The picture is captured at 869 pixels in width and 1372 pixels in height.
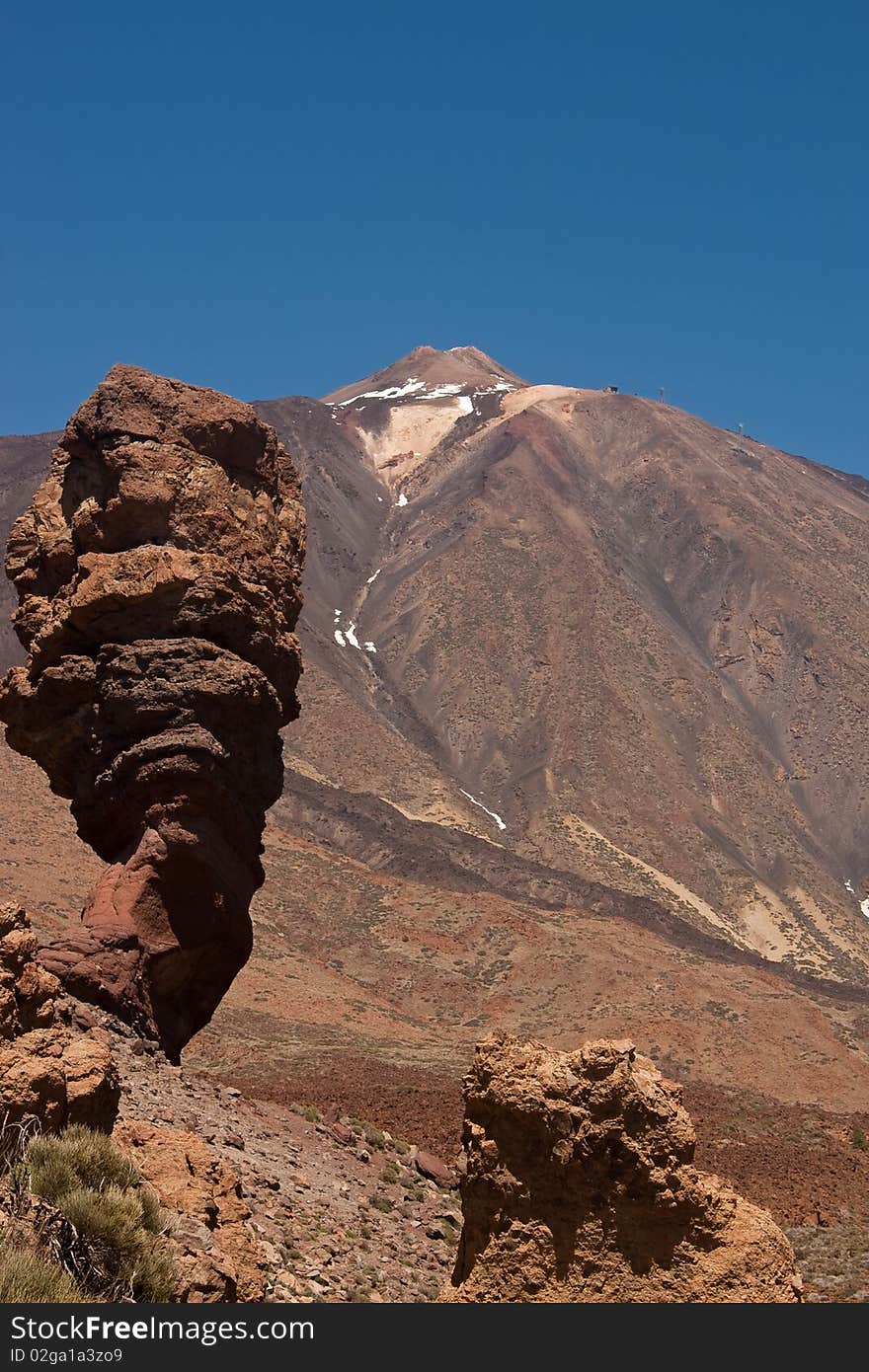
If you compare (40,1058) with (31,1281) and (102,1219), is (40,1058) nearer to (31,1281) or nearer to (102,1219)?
(102,1219)

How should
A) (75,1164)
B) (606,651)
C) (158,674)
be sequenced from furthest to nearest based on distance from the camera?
(606,651) → (158,674) → (75,1164)

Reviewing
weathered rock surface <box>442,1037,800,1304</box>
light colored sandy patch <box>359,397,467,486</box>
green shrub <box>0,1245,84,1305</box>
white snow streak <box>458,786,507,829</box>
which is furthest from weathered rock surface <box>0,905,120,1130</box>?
light colored sandy patch <box>359,397,467,486</box>

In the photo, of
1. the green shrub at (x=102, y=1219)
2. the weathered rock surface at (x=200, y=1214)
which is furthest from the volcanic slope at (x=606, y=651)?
the green shrub at (x=102, y=1219)

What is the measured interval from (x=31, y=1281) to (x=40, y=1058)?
3.22 meters

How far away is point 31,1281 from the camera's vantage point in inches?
274

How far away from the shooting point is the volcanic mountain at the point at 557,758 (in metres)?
50.8

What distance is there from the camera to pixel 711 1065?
156ft

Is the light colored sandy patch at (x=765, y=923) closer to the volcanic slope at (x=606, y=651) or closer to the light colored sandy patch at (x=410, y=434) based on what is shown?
the volcanic slope at (x=606, y=651)

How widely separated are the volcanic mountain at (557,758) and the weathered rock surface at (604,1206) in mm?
18841

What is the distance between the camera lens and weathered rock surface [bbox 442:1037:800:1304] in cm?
984

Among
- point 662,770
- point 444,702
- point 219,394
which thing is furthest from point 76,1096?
point 444,702

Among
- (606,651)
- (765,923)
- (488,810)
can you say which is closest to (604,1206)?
(765,923)
